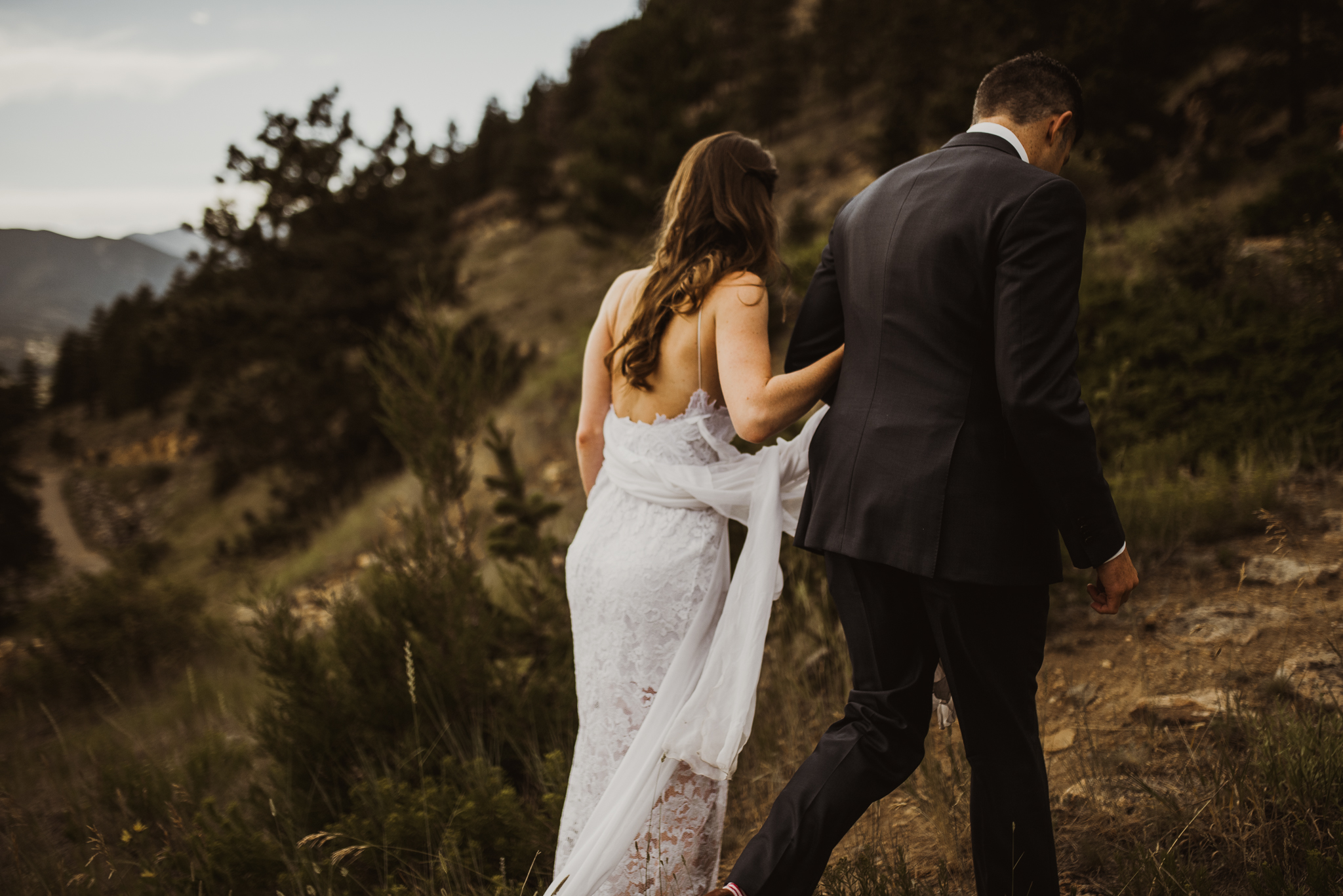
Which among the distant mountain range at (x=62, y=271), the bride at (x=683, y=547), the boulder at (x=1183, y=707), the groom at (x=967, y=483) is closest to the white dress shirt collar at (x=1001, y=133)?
the groom at (x=967, y=483)

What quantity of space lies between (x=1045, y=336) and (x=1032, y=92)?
2.64ft

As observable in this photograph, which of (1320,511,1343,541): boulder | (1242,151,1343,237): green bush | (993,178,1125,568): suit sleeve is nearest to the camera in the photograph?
(993,178,1125,568): suit sleeve

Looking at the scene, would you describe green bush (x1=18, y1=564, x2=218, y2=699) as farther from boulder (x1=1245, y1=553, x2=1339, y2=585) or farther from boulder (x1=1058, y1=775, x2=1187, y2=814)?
boulder (x1=1245, y1=553, x2=1339, y2=585)

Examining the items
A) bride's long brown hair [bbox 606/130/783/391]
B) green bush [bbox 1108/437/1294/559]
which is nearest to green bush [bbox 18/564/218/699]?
bride's long brown hair [bbox 606/130/783/391]

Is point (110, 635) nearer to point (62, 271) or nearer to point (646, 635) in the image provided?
point (646, 635)

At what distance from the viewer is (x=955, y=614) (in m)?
1.77

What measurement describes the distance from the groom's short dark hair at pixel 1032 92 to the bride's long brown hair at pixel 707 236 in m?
0.66

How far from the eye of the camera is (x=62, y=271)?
2569 centimetres

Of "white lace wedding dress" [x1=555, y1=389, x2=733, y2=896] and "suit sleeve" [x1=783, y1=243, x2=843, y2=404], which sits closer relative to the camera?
"suit sleeve" [x1=783, y1=243, x2=843, y2=404]

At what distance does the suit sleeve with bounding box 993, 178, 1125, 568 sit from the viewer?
1583 mm

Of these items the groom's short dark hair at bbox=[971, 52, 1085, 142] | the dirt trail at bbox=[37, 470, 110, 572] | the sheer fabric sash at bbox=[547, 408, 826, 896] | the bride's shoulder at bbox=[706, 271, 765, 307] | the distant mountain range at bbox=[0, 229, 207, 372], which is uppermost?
the distant mountain range at bbox=[0, 229, 207, 372]

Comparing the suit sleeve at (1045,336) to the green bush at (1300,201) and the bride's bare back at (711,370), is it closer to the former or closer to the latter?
the bride's bare back at (711,370)

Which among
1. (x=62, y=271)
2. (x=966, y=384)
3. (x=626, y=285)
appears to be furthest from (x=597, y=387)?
(x=62, y=271)

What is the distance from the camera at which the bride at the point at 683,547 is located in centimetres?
211
